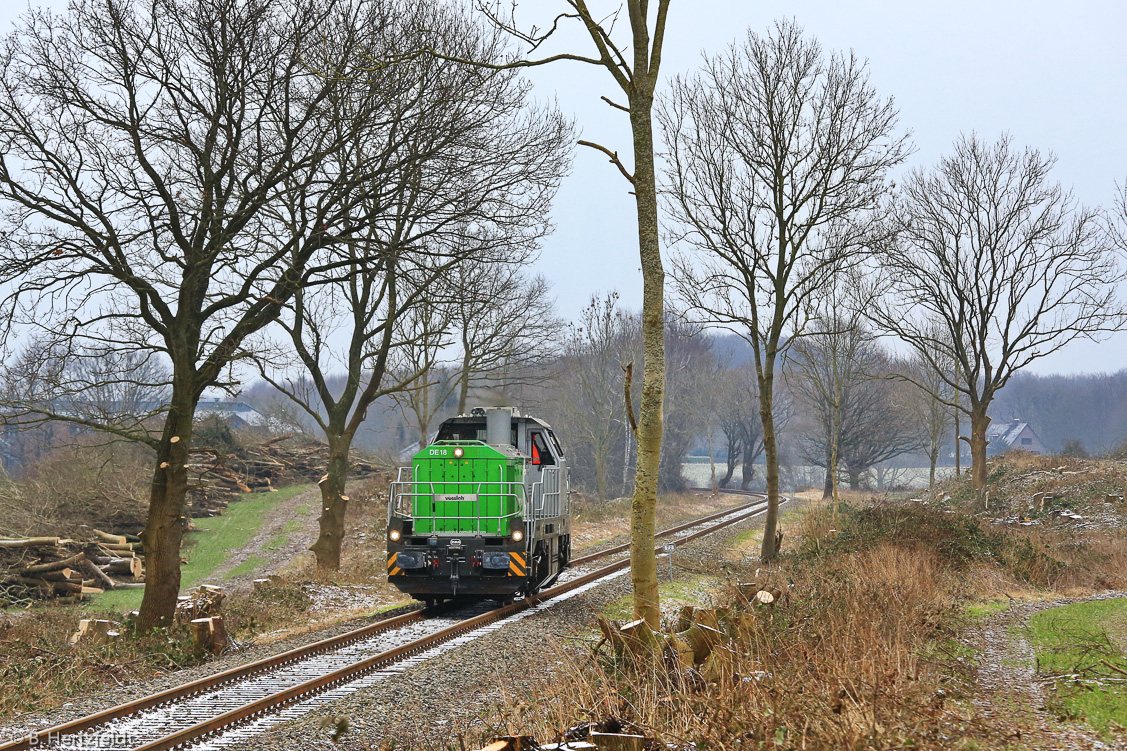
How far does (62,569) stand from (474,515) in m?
14.4

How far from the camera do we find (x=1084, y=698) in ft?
21.1

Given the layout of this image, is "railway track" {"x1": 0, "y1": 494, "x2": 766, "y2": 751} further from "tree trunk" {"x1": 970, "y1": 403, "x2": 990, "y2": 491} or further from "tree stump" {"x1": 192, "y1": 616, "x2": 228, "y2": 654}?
"tree trunk" {"x1": 970, "y1": 403, "x2": 990, "y2": 491}

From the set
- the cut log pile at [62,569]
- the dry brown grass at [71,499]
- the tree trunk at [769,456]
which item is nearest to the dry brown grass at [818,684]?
the tree trunk at [769,456]

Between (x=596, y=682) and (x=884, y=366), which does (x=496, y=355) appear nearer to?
(x=596, y=682)

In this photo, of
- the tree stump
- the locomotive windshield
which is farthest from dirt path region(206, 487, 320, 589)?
the tree stump

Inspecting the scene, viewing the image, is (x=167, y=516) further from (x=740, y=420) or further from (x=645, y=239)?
(x=740, y=420)

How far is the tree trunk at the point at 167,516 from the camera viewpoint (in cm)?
1193

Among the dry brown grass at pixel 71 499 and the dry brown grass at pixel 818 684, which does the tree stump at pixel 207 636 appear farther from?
the dry brown grass at pixel 71 499

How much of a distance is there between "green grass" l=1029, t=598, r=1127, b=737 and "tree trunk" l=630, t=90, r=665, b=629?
3.27 meters

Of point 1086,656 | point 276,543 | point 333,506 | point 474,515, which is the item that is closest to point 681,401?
point 276,543

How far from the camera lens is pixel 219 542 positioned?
2883 centimetres

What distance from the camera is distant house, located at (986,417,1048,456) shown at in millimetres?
101500

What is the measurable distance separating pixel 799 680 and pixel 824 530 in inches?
667

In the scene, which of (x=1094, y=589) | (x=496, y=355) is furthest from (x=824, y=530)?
(x=496, y=355)
